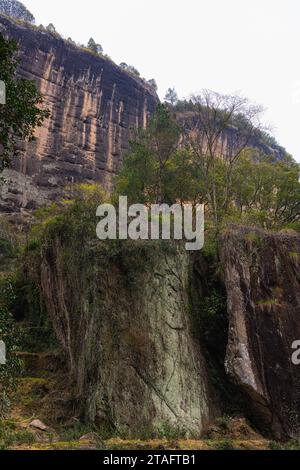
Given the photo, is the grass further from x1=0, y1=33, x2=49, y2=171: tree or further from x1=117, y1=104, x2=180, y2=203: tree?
x1=117, y1=104, x2=180, y2=203: tree

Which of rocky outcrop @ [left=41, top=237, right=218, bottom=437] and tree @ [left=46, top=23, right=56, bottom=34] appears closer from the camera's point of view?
rocky outcrop @ [left=41, top=237, right=218, bottom=437]

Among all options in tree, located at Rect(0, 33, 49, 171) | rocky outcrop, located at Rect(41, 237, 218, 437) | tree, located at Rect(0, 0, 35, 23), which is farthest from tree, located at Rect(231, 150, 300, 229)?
tree, located at Rect(0, 0, 35, 23)

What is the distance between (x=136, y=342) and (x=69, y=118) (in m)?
36.5

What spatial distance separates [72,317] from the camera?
15.5 metres

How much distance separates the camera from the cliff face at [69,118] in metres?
41.8

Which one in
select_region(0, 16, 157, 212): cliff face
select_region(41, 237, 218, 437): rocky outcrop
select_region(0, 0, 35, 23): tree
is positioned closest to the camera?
select_region(41, 237, 218, 437): rocky outcrop

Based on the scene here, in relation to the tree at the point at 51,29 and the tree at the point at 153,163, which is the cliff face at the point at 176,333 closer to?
the tree at the point at 153,163

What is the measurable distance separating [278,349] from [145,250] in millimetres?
4903

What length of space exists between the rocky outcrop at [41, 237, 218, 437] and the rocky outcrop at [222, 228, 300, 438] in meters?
1.41

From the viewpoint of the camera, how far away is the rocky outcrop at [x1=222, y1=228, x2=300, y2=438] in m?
12.2

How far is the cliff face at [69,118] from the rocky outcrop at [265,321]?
29379 mm

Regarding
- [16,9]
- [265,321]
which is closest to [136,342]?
[265,321]

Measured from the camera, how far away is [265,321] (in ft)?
43.8

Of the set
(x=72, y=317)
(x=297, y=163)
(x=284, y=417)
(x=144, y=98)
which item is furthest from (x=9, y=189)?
(x=284, y=417)
